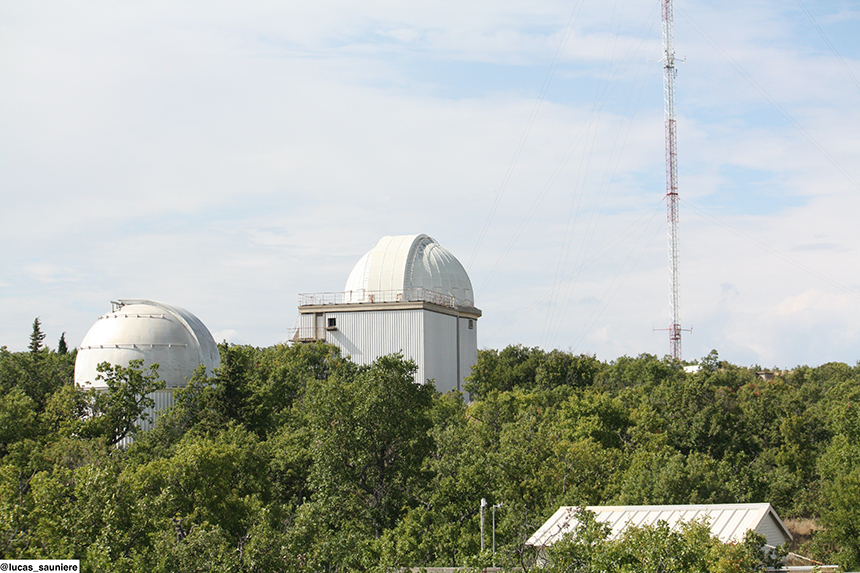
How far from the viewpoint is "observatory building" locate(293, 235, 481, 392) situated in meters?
61.4

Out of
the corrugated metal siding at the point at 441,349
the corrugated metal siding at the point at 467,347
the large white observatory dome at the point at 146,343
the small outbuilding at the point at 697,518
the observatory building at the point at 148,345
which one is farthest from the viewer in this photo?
the corrugated metal siding at the point at 467,347

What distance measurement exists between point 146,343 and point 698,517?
97.5 feet

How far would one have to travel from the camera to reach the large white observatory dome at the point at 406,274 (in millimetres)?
64188

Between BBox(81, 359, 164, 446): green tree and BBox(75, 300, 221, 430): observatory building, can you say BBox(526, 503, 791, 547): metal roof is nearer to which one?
BBox(81, 359, 164, 446): green tree

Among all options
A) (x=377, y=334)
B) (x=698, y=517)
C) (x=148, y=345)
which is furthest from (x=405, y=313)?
(x=698, y=517)

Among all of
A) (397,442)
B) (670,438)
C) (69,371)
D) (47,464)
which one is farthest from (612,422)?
(69,371)

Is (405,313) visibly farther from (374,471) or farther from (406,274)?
(374,471)

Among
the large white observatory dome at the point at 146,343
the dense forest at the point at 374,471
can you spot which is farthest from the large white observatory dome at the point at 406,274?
the large white observatory dome at the point at 146,343

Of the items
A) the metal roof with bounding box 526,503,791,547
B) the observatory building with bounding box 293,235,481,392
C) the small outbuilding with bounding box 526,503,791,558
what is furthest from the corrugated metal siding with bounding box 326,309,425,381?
the small outbuilding with bounding box 526,503,791,558

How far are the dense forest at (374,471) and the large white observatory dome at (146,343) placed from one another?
4.36 feet

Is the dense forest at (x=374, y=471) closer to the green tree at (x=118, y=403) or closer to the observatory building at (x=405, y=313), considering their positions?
the green tree at (x=118, y=403)

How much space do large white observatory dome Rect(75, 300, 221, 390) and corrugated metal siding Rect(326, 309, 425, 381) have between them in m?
18.5

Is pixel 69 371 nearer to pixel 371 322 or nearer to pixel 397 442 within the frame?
pixel 371 322

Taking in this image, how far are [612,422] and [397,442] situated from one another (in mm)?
18952
